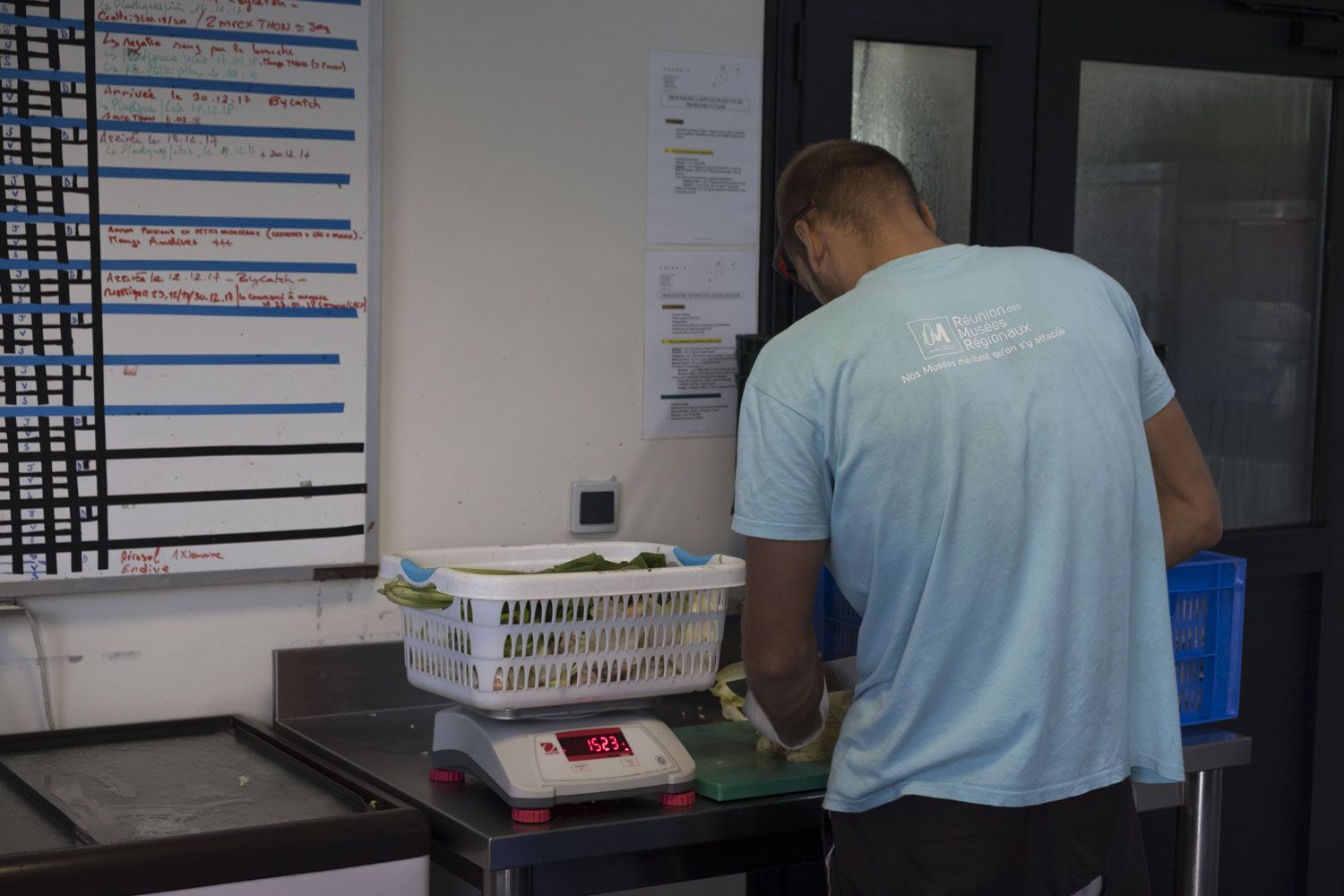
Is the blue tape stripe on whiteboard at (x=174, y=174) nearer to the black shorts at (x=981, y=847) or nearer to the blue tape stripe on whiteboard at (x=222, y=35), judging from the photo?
the blue tape stripe on whiteboard at (x=222, y=35)

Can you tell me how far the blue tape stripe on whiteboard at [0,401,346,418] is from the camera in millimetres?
2068

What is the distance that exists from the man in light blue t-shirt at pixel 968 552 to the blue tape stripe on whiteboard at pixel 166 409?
815 millimetres

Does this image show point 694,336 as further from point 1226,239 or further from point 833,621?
point 1226,239

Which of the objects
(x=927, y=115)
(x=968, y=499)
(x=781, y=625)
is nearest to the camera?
(x=968, y=499)

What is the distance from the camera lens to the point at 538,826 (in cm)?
177

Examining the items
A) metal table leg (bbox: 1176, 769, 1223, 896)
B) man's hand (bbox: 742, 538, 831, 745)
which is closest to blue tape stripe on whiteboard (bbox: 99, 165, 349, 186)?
man's hand (bbox: 742, 538, 831, 745)

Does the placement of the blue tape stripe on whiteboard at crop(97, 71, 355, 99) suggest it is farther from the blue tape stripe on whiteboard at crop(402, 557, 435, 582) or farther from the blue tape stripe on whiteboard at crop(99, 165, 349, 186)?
the blue tape stripe on whiteboard at crop(402, 557, 435, 582)

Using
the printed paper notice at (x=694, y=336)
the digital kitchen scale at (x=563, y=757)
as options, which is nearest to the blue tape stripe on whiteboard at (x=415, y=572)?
the digital kitchen scale at (x=563, y=757)

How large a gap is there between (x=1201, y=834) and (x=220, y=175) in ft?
5.67

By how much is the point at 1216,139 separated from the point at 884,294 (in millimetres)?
1658

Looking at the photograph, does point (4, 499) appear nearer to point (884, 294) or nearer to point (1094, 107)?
point (884, 294)

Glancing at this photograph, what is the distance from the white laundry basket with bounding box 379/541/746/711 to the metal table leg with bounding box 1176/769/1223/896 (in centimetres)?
84

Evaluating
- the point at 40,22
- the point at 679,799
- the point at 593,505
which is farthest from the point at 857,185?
the point at 40,22

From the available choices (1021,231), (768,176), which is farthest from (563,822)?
(1021,231)
